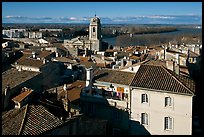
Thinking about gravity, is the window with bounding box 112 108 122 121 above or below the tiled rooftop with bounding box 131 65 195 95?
below

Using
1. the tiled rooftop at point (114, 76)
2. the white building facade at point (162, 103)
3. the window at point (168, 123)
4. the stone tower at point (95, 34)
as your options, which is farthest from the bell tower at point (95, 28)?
the window at point (168, 123)

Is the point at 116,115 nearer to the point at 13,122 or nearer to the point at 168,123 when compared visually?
the point at 168,123

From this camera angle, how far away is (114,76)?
10312mm

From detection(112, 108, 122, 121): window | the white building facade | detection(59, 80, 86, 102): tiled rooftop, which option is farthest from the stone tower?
the white building facade

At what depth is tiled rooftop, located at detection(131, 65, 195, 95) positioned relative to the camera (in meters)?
8.17

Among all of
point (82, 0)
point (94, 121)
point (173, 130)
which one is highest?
point (82, 0)

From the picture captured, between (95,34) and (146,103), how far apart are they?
26.2 m

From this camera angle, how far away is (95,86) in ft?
33.0

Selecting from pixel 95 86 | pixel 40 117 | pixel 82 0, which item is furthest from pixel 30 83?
pixel 82 0

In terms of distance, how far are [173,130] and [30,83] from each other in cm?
461

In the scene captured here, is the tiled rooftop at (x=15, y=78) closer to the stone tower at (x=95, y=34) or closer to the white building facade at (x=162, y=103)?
the white building facade at (x=162, y=103)

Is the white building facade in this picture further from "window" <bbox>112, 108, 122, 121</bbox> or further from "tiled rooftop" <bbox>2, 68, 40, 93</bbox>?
"tiled rooftop" <bbox>2, 68, 40, 93</bbox>

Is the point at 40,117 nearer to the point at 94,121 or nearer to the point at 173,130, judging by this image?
the point at 94,121

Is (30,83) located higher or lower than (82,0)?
lower
